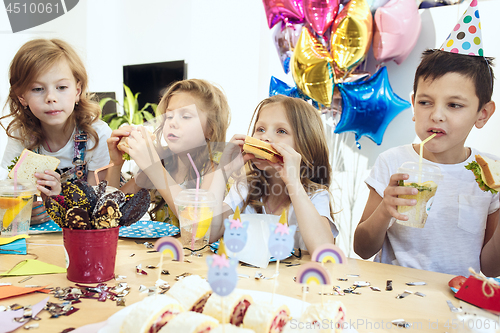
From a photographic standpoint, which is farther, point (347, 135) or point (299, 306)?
point (347, 135)

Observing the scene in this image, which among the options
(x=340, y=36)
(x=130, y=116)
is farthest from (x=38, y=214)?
(x=130, y=116)

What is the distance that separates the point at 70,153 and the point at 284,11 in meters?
1.83

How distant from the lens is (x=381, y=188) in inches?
57.7

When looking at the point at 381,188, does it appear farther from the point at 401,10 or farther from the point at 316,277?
the point at 401,10

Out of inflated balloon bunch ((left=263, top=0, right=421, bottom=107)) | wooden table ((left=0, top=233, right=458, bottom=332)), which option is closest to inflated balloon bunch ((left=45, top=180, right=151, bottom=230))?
wooden table ((left=0, top=233, right=458, bottom=332))

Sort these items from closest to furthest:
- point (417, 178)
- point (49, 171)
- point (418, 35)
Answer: point (417, 178) → point (49, 171) → point (418, 35)

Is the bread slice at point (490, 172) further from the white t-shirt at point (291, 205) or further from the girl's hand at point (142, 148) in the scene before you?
the girl's hand at point (142, 148)

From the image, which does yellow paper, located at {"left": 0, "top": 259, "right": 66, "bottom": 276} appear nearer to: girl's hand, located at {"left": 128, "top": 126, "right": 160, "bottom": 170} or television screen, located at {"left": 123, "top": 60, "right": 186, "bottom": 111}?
girl's hand, located at {"left": 128, "top": 126, "right": 160, "bottom": 170}

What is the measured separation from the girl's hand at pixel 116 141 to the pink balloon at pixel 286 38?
1.69 m

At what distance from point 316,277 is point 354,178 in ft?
7.79

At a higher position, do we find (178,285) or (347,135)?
(347,135)

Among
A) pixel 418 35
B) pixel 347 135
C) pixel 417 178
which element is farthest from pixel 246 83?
pixel 417 178

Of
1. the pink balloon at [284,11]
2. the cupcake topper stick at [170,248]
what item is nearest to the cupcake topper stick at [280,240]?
the cupcake topper stick at [170,248]

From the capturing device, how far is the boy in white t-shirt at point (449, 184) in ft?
4.31
